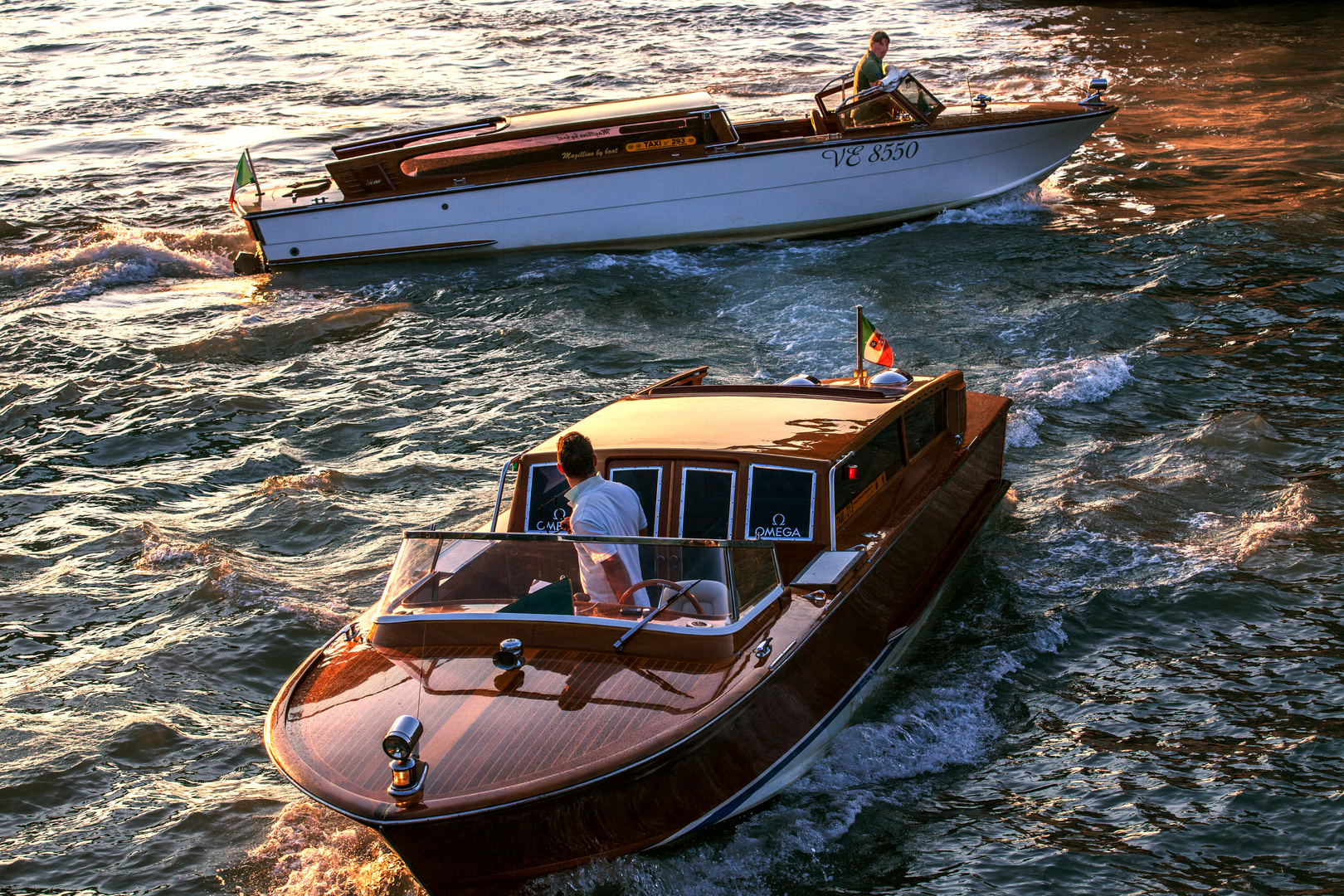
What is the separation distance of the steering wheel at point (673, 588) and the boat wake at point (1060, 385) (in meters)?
5.75

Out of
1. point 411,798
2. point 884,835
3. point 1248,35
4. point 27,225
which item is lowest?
point 884,835

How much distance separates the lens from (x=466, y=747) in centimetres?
482

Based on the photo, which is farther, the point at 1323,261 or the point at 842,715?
the point at 1323,261

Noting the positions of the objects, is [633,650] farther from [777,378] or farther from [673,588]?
[777,378]

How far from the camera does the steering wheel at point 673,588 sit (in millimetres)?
5504

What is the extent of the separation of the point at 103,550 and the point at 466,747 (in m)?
5.58

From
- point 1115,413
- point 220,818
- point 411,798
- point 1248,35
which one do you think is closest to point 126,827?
point 220,818

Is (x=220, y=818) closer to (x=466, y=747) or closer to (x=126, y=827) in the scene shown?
(x=126, y=827)

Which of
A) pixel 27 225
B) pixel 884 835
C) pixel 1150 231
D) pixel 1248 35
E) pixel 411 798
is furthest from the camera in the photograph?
pixel 1248 35

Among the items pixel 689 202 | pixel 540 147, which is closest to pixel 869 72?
pixel 689 202

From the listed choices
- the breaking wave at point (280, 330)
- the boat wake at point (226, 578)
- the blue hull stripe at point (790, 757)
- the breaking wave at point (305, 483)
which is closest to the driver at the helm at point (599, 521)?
the blue hull stripe at point (790, 757)

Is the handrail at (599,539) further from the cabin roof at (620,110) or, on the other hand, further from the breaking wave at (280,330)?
the cabin roof at (620,110)

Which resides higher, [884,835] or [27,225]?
[27,225]

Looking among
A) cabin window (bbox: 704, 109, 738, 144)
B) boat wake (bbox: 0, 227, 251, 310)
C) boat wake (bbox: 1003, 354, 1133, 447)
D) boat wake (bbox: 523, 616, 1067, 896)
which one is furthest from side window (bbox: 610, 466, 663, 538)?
boat wake (bbox: 0, 227, 251, 310)
